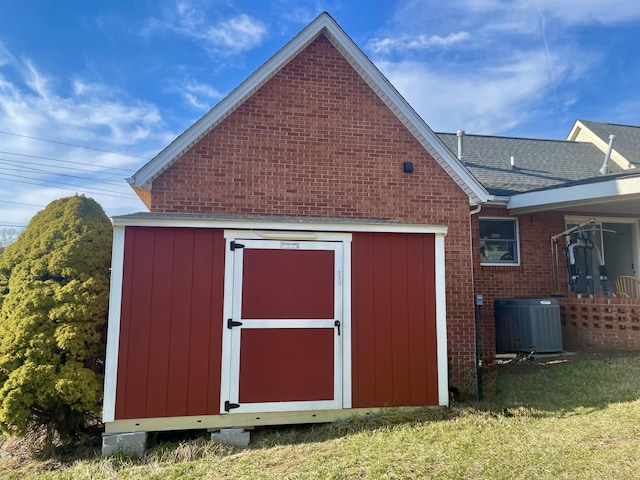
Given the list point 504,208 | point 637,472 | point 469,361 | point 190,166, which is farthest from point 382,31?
point 637,472

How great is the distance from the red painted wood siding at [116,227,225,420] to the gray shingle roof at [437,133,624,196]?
707 centimetres

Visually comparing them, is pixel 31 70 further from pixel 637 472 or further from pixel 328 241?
pixel 637 472

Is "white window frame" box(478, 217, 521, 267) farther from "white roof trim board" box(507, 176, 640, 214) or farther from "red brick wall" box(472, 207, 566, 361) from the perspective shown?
"white roof trim board" box(507, 176, 640, 214)

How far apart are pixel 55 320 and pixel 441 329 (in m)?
4.89

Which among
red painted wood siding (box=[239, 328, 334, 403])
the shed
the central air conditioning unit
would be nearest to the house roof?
the central air conditioning unit

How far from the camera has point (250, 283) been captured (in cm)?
518

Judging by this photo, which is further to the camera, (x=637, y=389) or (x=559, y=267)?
(x=559, y=267)

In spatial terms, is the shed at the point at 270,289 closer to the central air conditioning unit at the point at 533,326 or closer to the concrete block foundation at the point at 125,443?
the concrete block foundation at the point at 125,443

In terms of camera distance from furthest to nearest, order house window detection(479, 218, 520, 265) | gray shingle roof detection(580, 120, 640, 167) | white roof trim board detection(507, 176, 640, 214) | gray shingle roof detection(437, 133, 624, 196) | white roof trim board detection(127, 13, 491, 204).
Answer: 1. gray shingle roof detection(580, 120, 640, 167)
2. gray shingle roof detection(437, 133, 624, 196)
3. house window detection(479, 218, 520, 265)
4. white roof trim board detection(507, 176, 640, 214)
5. white roof trim board detection(127, 13, 491, 204)

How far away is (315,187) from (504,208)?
5.17 metres

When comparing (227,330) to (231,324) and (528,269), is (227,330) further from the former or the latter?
(528,269)

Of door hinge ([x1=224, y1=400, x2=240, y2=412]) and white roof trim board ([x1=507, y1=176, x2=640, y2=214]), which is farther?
white roof trim board ([x1=507, y1=176, x2=640, y2=214])

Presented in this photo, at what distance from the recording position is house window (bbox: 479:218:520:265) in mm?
9695

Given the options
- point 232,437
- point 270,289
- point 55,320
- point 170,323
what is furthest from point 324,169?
point 55,320
